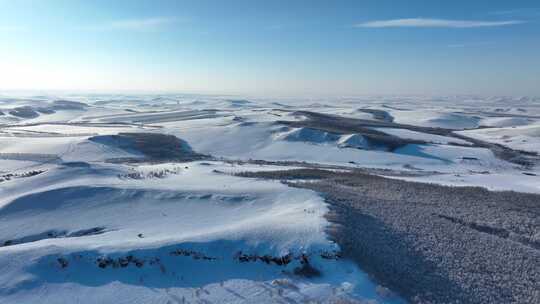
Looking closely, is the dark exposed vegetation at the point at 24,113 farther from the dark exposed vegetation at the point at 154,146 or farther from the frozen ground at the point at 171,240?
the frozen ground at the point at 171,240

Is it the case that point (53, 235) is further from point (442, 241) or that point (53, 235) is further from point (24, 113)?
point (24, 113)

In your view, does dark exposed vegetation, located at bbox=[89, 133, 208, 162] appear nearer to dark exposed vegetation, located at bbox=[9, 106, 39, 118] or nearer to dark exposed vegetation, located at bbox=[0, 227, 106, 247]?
dark exposed vegetation, located at bbox=[0, 227, 106, 247]

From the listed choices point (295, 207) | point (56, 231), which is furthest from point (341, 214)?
point (56, 231)

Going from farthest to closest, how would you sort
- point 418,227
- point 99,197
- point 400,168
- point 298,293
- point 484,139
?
point 484,139
point 400,168
point 99,197
point 418,227
point 298,293

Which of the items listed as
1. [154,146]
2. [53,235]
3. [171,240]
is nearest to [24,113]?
[154,146]

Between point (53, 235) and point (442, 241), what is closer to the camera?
point (442, 241)

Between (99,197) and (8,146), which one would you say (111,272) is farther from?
(8,146)

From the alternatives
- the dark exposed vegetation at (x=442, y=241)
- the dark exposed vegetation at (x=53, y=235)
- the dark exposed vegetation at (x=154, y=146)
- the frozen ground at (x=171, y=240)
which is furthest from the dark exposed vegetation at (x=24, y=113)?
the dark exposed vegetation at (x=442, y=241)

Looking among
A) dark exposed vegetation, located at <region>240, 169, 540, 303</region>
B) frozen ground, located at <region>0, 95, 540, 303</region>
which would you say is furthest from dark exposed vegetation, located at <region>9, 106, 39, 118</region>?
dark exposed vegetation, located at <region>240, 169, 540, 303</region>
